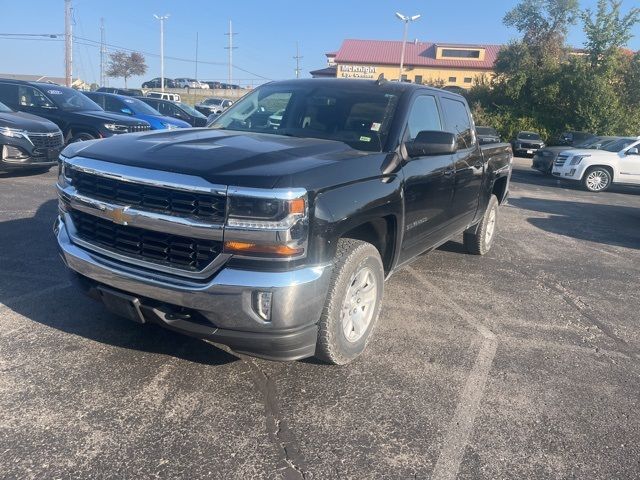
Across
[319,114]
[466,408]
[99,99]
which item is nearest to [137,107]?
[99,99]

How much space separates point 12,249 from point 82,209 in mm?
2856

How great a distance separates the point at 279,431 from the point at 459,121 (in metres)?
3.83

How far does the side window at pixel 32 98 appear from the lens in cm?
1180

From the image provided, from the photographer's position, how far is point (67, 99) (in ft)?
39.6

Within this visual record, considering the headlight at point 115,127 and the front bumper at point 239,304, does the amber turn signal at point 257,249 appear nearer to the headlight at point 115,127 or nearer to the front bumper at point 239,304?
the front bumper at point 239,304

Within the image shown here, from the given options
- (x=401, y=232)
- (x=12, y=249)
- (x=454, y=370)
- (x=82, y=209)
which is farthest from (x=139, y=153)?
(x=12, y=249)

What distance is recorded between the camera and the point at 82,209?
325 cm

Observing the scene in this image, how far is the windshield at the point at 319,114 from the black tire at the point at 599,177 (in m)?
13.1

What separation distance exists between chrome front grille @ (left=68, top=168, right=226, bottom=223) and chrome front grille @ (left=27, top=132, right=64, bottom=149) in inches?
295

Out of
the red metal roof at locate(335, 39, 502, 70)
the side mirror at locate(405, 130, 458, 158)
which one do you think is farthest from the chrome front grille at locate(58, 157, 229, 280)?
the red metal roof at locate(335, 39, 502, 70)

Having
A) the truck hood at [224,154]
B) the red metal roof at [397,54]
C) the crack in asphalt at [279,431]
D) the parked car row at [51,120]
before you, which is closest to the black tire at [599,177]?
the parked car row at [51,120]

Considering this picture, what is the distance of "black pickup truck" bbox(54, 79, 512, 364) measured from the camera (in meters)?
2.73

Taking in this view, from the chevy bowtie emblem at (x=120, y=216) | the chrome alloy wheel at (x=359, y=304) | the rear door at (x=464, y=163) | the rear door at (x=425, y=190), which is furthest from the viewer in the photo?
the rear door at (x=464, y=163)

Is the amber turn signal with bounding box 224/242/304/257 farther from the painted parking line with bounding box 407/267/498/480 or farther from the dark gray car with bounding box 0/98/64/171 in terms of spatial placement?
the dark gray car with bounding box 0/98/64/171
